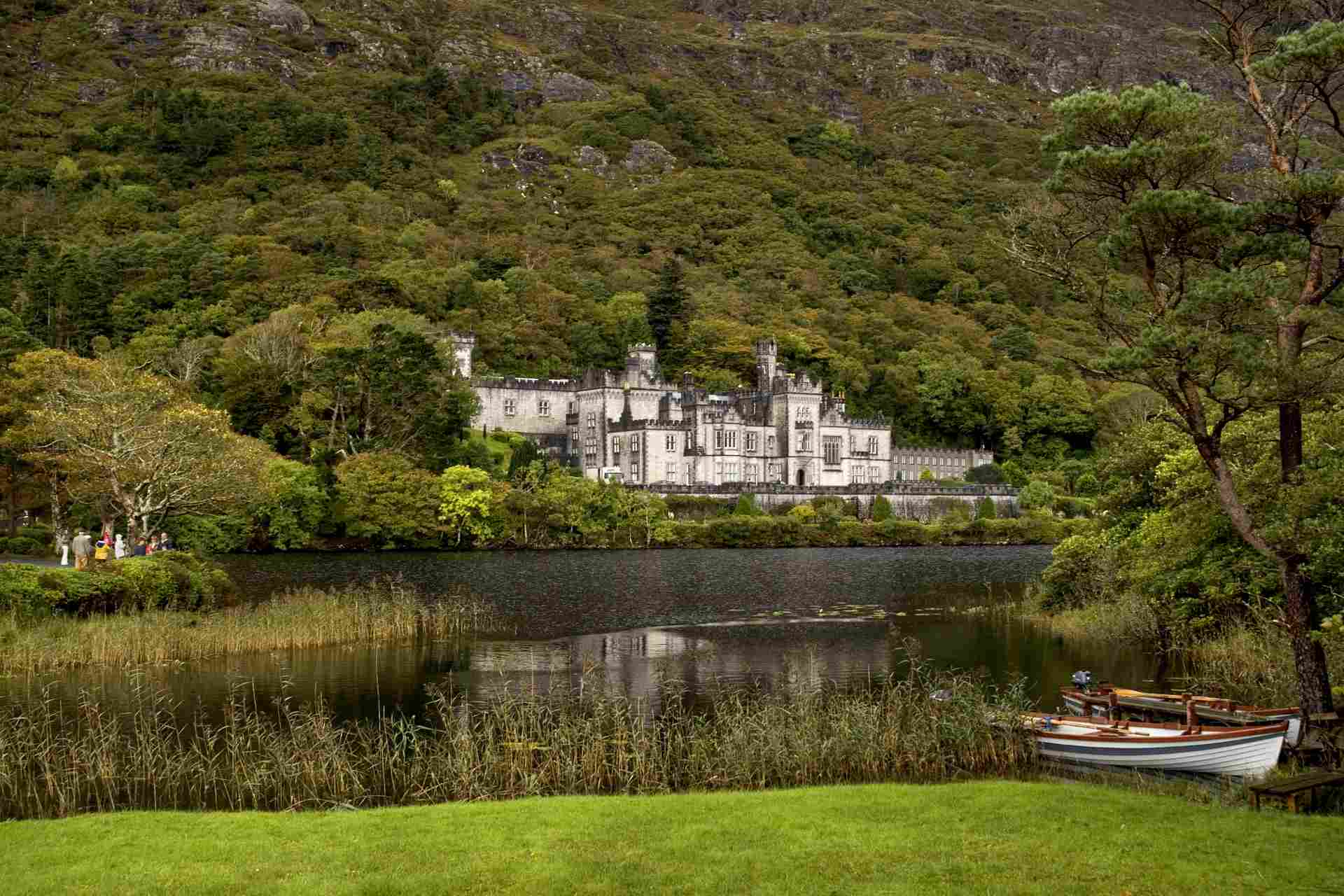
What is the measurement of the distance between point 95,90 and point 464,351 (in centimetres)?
9358

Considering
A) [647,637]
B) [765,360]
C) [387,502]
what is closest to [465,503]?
[387,502]

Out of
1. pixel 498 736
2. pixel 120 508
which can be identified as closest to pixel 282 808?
pixel 498 736

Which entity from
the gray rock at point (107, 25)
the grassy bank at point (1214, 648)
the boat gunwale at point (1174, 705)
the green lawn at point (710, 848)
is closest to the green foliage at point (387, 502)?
the grassy bank at point (1214, 648)

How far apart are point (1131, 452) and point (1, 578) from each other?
26592mm

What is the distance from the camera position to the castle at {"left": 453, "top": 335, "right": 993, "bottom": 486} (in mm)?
94812

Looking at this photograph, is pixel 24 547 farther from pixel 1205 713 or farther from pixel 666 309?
pixel 666 309

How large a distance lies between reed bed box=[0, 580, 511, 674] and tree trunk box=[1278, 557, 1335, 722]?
21924 millimetres

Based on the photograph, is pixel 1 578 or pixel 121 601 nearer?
pixel 1 578

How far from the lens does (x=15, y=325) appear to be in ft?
221

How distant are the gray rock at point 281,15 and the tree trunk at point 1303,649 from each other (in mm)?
199501

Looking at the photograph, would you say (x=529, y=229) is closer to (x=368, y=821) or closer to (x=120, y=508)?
(x=120, y=508)

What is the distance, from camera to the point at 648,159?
18875 cm

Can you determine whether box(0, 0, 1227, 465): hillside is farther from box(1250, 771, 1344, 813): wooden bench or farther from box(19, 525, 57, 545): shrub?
box(1250, 771, 1344, 813): wooden bench

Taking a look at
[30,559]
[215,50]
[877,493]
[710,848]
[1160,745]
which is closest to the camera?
[710,848]
